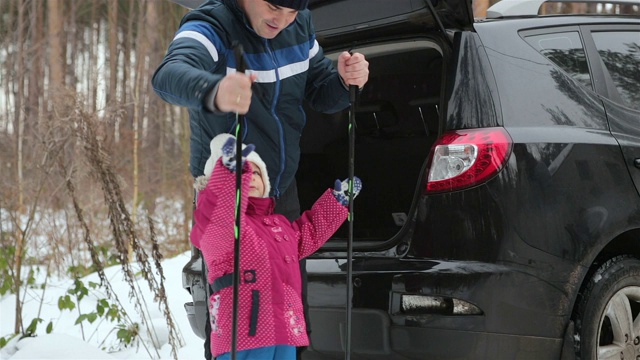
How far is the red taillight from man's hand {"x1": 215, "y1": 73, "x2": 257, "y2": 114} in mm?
1089

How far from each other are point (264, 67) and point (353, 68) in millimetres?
325

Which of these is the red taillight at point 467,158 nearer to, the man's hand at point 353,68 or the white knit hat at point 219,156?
the man's hand at point 353,68

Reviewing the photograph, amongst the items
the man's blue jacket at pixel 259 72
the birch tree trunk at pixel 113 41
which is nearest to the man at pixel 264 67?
the man's blue jacket at pixel 259 72

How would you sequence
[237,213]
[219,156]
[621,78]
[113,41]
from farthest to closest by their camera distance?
[113,41], [621,78], [219,156], [237,213]

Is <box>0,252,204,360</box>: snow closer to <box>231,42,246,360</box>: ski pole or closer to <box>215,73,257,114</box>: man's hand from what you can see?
<box>231,42,246,360</box>: ski pole

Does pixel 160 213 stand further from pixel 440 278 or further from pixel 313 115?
pixel 440 278

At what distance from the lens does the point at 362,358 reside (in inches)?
133

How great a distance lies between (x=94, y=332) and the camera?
585cm

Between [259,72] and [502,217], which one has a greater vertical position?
[259,72]

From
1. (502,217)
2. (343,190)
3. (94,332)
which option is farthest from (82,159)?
(502,217)

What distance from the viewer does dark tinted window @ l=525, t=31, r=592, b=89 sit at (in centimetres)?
362

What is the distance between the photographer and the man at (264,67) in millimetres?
2805

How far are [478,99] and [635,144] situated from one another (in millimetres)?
797

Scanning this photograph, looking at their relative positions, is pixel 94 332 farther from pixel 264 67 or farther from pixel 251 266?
pixel 264 67
